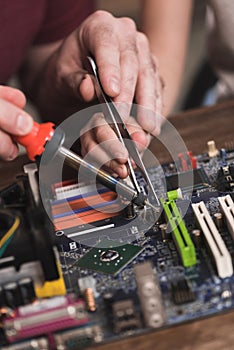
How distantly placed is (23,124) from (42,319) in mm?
383

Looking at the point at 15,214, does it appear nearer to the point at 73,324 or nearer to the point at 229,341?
the point at 73,324

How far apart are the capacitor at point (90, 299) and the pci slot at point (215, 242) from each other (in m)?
0.22

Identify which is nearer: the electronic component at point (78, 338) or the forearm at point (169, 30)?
the electronic component at point (78, 338)

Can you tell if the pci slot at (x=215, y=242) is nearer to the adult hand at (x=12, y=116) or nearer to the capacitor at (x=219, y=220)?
the capacitor at (x=219, y=220)

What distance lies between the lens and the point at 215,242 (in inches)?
39.8

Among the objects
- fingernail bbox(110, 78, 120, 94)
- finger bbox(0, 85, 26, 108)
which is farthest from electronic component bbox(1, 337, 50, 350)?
fingernail bbox(110, 78, 120, 94)

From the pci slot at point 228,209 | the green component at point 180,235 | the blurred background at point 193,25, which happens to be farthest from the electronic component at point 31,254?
the blurred background at point 193,25

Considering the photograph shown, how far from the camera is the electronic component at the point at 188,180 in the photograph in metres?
1.20

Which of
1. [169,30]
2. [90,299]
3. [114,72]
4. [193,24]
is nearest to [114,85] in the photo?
[114,72]

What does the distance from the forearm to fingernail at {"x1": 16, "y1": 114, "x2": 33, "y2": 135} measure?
0.80m

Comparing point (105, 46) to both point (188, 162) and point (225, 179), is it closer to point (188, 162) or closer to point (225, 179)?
point (188, 162)

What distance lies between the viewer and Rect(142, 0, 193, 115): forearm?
5.96ft

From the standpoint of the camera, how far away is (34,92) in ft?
6.40

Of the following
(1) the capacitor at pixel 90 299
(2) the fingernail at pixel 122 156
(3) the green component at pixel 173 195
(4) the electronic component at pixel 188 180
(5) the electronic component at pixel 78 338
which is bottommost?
(5) the electronic component at pixel 78 338
